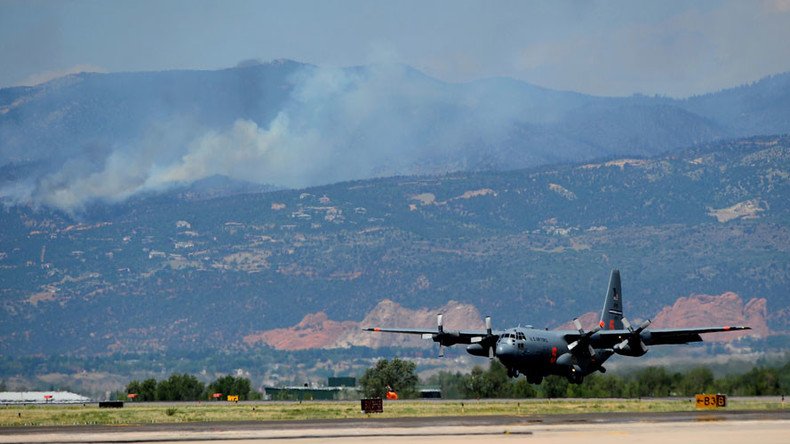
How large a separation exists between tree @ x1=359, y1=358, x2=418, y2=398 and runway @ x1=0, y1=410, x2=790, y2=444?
215 ft

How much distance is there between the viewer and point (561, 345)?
114125 millimetres

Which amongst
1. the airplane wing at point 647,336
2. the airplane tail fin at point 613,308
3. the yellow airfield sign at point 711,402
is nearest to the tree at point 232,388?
the airplane tail fin at point 613,308

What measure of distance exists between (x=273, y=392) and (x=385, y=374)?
31.6m

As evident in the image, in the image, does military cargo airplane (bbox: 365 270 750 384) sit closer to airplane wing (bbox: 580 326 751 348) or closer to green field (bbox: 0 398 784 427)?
airplane wing (bbox: 580 326 751 348)

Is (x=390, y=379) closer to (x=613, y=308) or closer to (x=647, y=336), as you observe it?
(x=613, y=308)

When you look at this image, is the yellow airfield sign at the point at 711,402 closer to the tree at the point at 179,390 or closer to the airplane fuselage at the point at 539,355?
the airplane fuselage at the point at 539,355

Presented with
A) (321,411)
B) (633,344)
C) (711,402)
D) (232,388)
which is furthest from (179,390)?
(711,402)

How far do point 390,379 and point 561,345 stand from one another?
49.4 metres

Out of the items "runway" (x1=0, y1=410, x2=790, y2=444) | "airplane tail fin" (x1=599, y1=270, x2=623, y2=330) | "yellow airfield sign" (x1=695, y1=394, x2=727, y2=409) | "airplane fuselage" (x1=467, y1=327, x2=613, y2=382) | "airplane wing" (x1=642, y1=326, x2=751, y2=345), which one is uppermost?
"airplane tail fin" (x1=599, y1=270, x2=623, y2=330)

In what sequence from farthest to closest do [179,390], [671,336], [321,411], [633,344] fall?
[179,390] → [671,336] → [633,344] → [321,411]

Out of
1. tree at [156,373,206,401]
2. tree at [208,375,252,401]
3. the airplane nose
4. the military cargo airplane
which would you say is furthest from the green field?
tree at [208,375,252,401]

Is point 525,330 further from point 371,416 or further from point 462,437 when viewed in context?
point 462,437

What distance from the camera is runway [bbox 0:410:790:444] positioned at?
7044cm

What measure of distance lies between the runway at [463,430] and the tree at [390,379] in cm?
6555
